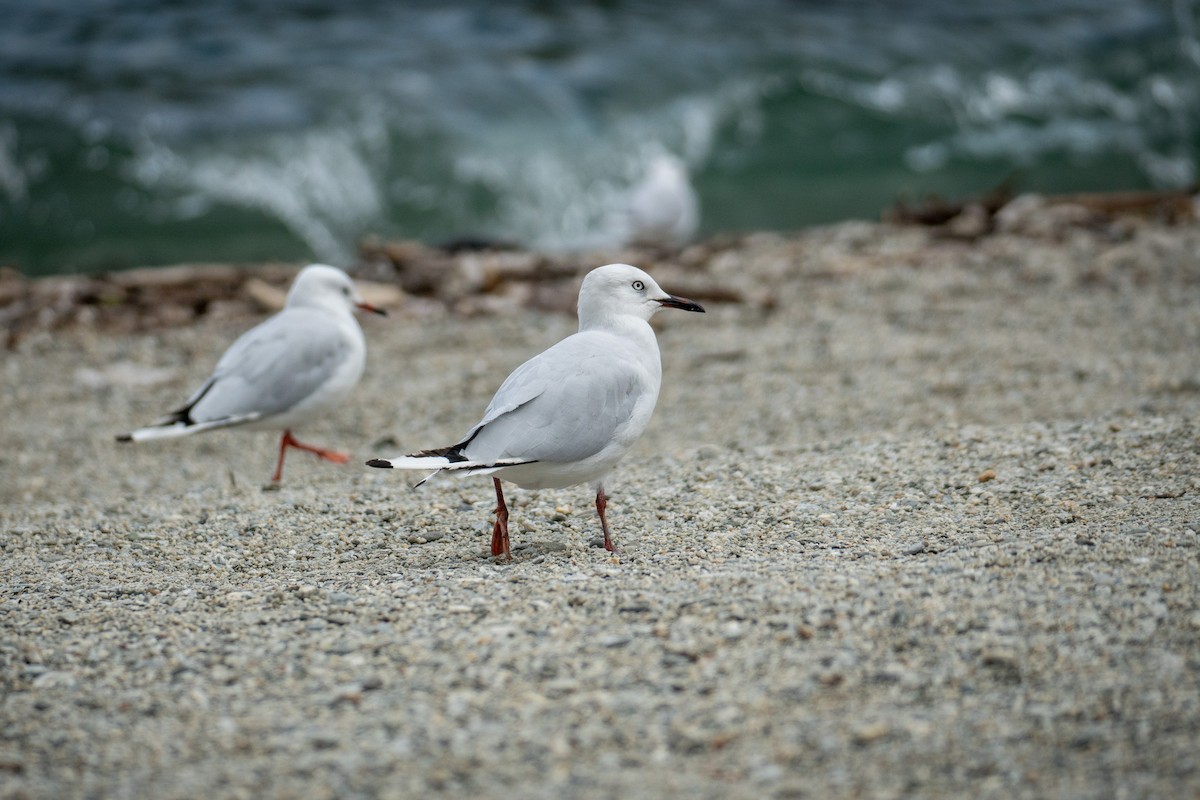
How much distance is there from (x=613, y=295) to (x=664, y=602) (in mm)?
1277

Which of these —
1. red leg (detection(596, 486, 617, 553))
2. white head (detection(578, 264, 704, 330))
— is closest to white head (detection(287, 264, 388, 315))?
white head (detection(578, 264, 704, 330))

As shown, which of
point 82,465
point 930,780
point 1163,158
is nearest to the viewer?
point 930,780

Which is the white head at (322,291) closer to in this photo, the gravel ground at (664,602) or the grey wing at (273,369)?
the grey wing at (273,369)

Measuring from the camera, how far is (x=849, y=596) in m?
2.98

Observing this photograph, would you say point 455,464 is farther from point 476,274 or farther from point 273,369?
point 476,274

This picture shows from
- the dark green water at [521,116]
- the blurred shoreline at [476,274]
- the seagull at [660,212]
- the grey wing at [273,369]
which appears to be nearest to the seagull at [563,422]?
the grey wing at [273,369]

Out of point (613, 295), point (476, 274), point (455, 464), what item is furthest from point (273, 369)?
point (476, 274)

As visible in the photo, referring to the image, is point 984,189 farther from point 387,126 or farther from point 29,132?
point 29,132

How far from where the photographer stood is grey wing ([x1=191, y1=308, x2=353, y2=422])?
5055mm

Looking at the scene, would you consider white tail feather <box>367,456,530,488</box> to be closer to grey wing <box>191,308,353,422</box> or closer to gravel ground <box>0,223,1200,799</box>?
gravel ground <box>0,223,1200,799</box>

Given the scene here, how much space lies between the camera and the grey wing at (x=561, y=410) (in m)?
3.42

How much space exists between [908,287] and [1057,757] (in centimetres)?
580

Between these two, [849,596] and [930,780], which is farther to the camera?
[849,596]

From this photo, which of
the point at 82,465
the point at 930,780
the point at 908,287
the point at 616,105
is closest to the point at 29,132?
the point at 616,105
